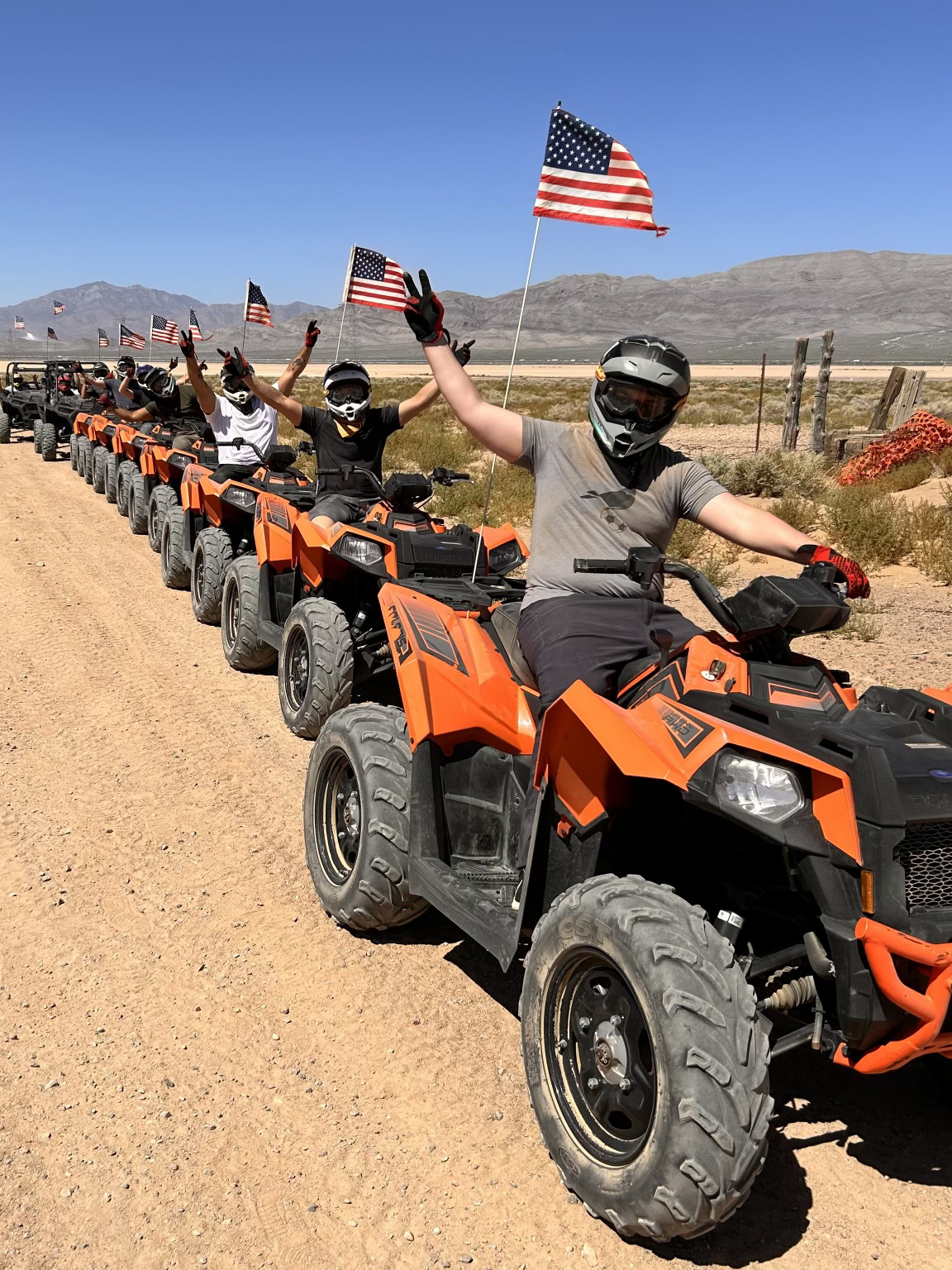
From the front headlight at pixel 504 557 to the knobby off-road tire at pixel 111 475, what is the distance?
938cm

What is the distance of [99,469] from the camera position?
15.2 m

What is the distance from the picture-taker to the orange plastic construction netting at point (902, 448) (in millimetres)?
14789

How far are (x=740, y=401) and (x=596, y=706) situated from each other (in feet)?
124

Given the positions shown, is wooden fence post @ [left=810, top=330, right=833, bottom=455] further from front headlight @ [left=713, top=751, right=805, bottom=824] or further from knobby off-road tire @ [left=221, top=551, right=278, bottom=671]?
front headlight @ [left=713, top=751, right=805, bottom=824]

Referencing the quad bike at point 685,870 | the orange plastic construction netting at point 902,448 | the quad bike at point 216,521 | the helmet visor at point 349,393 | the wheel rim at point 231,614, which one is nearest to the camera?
the quad bike at point 685,870

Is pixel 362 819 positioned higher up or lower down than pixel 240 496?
lower down

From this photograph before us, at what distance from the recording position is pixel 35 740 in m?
5.67

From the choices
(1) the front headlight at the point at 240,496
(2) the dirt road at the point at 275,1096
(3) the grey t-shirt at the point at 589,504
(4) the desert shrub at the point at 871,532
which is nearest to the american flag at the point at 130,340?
(1) the front headlight at the point at 240,496

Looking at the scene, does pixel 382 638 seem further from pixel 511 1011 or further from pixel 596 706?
pixel 596 706

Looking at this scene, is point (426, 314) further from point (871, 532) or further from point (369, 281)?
point (871, 532)

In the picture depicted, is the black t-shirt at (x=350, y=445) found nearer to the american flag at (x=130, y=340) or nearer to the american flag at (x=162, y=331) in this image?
the american flag at (x=162, y=331)

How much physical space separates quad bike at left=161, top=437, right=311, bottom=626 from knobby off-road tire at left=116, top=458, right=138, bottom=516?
12.0ft

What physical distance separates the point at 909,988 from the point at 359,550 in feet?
13.3

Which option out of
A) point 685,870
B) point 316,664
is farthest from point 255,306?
point 685,870
